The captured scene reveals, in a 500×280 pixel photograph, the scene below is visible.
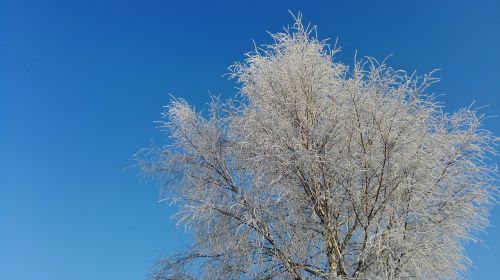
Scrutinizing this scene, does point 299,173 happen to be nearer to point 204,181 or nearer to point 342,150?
point 342,150

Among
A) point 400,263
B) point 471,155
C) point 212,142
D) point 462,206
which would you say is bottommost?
point 400,263

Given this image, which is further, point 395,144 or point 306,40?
point 306,40

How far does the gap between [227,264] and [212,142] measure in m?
2.26

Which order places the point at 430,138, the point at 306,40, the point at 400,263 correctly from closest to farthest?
the point at 400,263 → the point at 430,138 → the point at 306,40

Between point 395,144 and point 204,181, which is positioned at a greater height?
point 204,181

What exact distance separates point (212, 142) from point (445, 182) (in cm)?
409

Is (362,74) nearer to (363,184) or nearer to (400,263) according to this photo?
(363,184)

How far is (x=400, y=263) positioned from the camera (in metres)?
9.44

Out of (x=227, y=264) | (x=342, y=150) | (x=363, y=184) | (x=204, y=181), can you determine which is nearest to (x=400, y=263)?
(x=363, y=184)

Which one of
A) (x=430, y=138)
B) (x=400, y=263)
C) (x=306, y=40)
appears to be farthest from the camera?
(x=306, y=40)

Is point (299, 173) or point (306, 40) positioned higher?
point (306, 40)

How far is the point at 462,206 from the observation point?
10.1 metres

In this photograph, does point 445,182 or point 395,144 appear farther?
point 445,182

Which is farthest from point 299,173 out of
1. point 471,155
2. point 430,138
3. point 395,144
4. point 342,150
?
point 471,155
